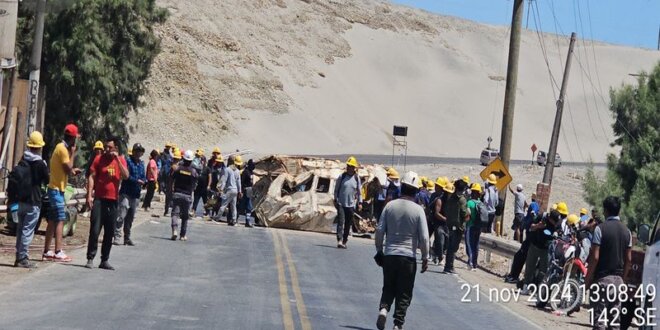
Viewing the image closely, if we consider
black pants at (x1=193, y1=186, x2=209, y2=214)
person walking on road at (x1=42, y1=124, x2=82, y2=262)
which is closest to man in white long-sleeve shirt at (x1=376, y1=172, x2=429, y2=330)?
person walking on road at (x1=42, y1=124, x2=82, y2=262)

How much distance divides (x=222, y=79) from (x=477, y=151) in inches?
912

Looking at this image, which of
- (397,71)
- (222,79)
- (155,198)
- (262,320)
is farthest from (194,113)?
(262,320)

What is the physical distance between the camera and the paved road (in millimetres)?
13359

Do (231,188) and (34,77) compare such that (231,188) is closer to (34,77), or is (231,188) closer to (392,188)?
(392,188)

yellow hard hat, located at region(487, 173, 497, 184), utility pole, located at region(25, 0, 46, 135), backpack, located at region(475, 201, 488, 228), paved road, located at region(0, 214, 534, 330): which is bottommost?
paved road, located at region(0, 214, 534, 330)

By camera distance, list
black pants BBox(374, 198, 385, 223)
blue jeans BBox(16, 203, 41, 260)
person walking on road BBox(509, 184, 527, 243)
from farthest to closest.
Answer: person walking on road BBox(509, 184, 527, 243) < black pants BBox(374, 198, 385, 223) < blue jeans BBox(16, 203, 41, 260)

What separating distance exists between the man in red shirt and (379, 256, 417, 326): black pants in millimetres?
5625

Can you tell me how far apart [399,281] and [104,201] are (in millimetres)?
6016

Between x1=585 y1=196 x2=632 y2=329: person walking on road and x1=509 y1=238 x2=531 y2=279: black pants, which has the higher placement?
x1=585 y1=196 x2=632 y2=329: person walking on road

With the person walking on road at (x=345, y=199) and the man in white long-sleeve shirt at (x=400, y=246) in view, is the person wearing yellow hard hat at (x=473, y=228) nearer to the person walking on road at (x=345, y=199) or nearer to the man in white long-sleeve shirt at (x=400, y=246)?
the person walking on road at (x=345, y=199)

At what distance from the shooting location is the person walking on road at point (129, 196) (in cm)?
2178

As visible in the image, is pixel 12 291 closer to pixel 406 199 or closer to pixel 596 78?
pixel 406 199

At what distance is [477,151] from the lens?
100312 mm

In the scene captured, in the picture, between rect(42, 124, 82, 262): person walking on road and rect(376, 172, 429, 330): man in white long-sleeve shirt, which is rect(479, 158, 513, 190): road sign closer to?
rect(42, 124, 82, 262): person walking on road
